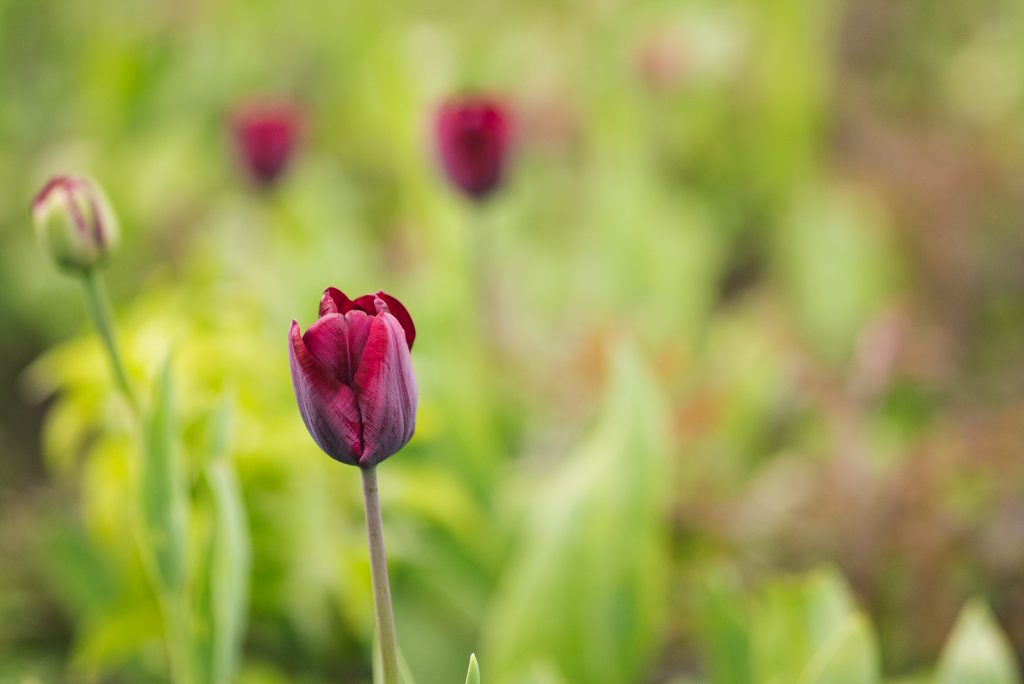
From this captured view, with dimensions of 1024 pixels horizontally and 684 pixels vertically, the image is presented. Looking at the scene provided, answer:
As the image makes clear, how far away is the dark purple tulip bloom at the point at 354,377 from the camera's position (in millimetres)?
464

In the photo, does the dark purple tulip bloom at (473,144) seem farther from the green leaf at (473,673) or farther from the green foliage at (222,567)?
the green leaf at (473,673)

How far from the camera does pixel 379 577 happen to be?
494 millimetres

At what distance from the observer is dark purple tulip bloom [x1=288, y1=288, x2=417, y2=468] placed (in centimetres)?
46

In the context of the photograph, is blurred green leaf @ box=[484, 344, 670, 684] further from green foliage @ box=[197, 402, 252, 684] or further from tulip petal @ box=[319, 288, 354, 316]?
tulip petal @ box=[319, 288, 354, 316]

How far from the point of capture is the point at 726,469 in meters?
1.29

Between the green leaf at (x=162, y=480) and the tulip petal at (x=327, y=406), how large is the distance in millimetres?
232

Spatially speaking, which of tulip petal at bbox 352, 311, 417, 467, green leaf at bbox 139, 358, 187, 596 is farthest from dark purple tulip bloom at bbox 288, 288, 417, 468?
green leaf at bbox 139, 358, 187, 596

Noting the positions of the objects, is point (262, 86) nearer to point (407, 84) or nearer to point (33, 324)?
point (33, 324)

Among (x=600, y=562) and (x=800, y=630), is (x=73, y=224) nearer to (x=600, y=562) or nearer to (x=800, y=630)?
(x=600, y=562)

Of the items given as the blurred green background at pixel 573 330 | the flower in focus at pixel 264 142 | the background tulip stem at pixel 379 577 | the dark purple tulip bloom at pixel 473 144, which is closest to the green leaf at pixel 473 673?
the background tulip stem at pixel 379 577

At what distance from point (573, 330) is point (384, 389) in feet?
3.14

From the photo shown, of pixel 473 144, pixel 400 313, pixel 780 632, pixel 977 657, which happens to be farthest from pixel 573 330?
pixel 400 313

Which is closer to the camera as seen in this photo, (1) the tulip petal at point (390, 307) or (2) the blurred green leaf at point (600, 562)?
(1) the tulip petal at point (390, 307)

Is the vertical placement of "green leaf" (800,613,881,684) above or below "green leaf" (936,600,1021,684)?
above
